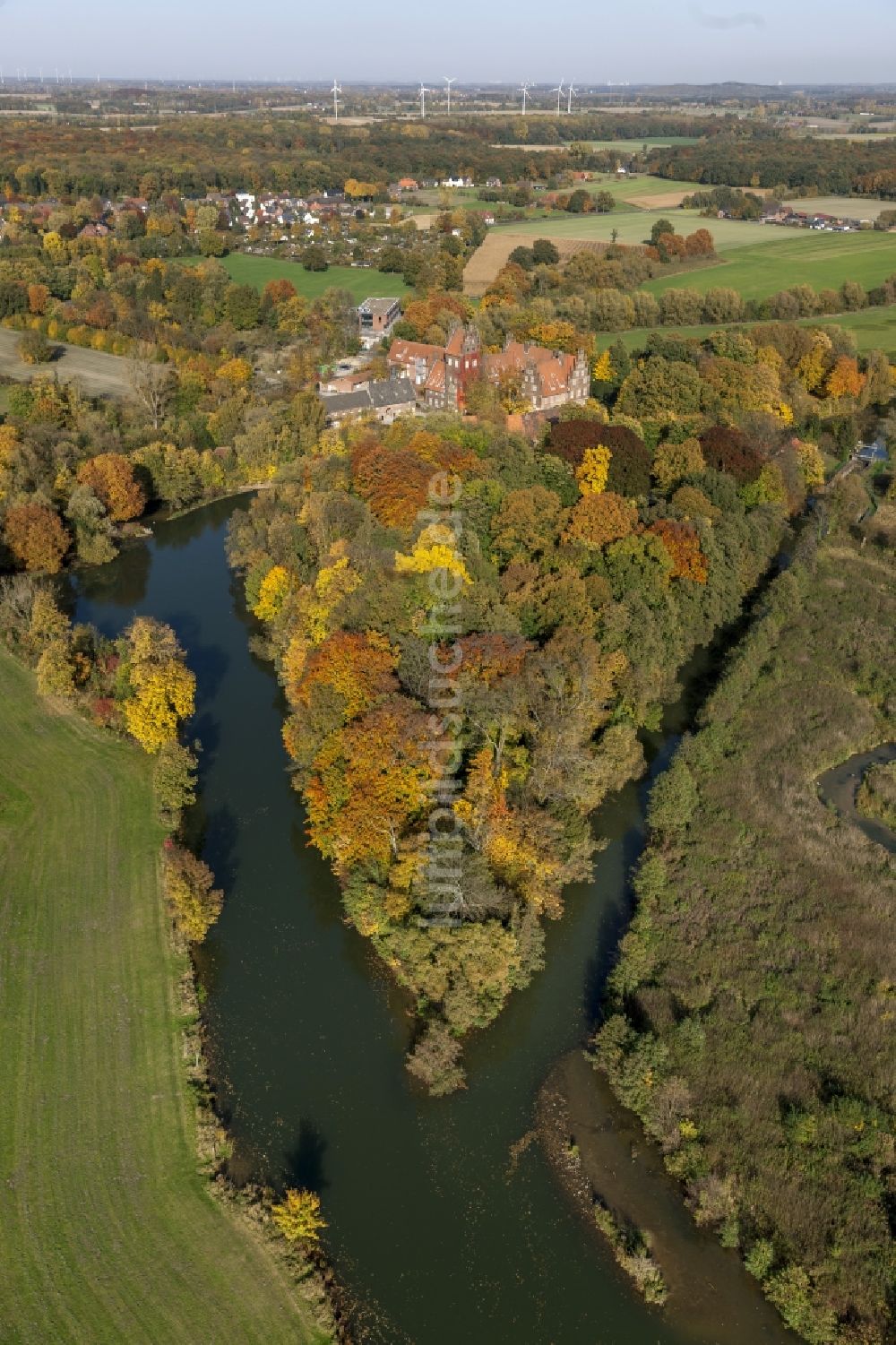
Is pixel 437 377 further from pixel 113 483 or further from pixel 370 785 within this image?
pixel 370 785

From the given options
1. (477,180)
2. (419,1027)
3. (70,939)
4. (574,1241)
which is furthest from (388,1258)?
(477,180)

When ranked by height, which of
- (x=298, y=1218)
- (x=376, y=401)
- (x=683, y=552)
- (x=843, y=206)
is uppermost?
(x=843, y=206)

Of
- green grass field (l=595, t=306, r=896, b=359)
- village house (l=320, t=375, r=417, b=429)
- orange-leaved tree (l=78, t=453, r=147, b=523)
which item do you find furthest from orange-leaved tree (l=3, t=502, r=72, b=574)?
green grass field (l=595, t=306, r=896, b=359)

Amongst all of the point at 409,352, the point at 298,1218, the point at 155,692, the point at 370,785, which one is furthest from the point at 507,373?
the point at 298,1218

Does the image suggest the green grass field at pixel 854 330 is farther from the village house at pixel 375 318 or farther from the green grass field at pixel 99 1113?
the green grass field at pixel 99 1113

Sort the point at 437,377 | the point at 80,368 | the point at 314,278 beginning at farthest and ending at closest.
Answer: the point at 314,278, the point at 80,368, the point at 437,377

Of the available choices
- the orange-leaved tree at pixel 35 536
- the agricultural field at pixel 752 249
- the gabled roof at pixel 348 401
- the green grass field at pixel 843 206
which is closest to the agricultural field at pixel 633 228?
the agricultural field at pixel 752 249

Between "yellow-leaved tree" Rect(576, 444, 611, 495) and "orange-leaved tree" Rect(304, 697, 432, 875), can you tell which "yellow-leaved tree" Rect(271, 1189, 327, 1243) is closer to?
"orange-leaved tree" Rect(304, 697, 432, 875)
